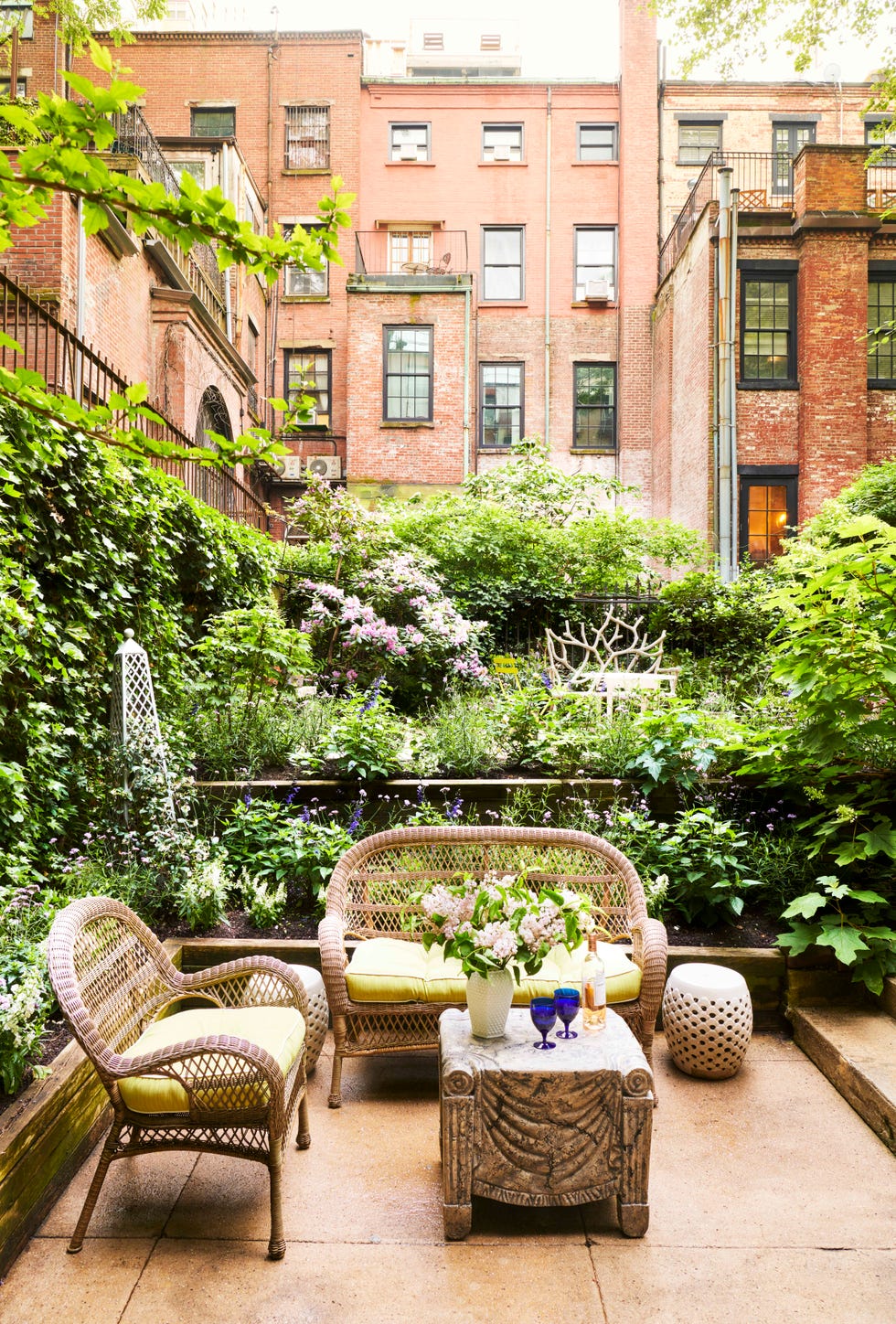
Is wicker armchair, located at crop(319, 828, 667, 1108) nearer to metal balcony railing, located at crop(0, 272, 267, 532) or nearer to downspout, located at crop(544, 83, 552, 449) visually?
metal balcony railing, located at crop(0, 272, 267, 532)

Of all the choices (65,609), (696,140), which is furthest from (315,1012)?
(696,140)

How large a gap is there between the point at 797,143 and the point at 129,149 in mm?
15974

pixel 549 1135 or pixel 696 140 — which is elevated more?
pixel 696 140

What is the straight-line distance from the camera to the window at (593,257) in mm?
20438

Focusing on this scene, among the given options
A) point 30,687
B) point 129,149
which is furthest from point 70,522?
point 129,149

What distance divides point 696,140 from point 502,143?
459 cm

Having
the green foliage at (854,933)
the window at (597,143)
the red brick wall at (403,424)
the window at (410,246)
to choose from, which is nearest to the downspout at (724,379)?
the red brick wall at (403,424)

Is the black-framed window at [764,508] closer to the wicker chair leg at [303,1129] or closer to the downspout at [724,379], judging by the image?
the downspout at [724,379]

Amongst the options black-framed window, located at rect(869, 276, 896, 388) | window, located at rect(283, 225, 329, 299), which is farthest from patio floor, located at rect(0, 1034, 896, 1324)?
window, located at rect(283, 225, 329, 299)

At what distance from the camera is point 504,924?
308 cm

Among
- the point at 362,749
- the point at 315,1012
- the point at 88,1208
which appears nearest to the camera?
the point at 88,1208

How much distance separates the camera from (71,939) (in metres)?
2.96

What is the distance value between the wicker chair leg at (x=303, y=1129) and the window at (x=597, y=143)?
22323 mm

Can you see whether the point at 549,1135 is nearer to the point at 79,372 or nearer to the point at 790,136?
the point at 79,372
